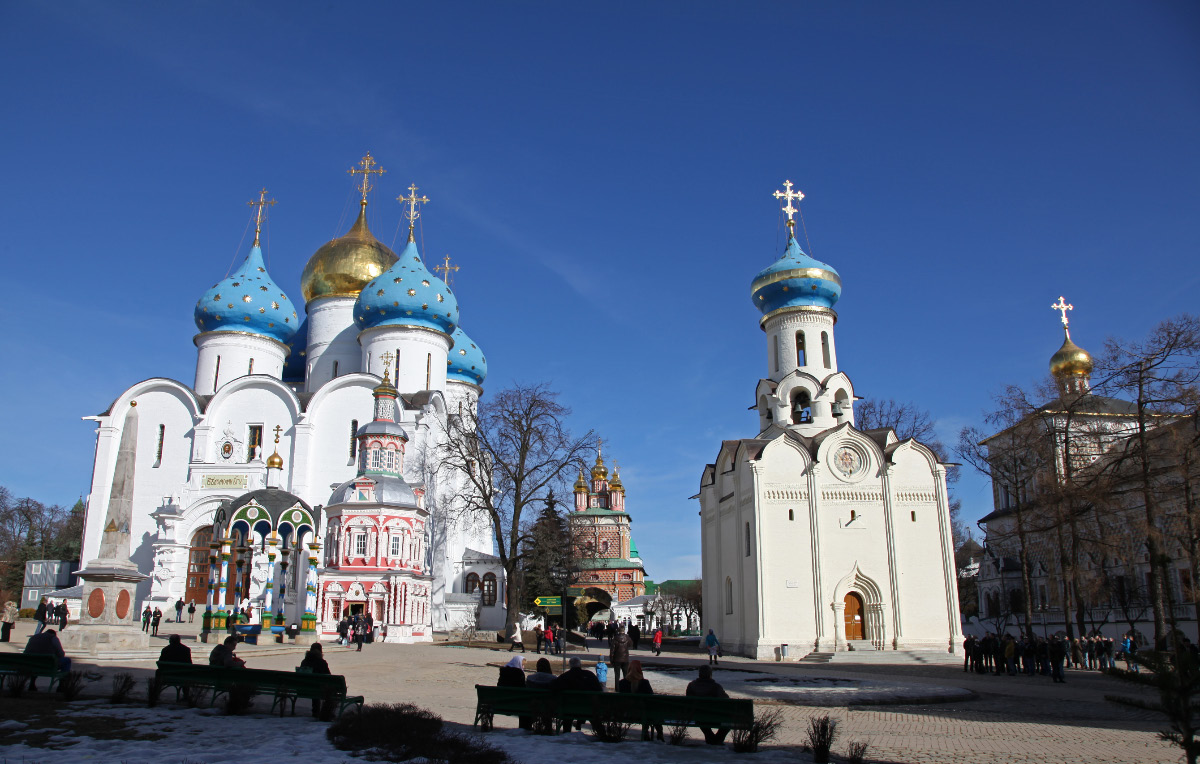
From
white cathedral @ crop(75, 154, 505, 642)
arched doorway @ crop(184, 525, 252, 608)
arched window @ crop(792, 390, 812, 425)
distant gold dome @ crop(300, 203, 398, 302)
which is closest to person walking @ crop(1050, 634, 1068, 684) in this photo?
arched window @ crop(792, 390, 812, 425)

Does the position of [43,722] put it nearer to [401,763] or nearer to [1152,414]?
[401,763]

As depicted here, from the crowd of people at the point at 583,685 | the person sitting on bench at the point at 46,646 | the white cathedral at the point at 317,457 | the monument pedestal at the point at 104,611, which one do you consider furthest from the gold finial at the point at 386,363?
the crowd of people at the point at 583,685

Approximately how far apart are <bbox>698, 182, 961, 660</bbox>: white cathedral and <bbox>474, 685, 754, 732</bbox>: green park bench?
16.0 metres

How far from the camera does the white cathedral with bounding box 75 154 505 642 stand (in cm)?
2756

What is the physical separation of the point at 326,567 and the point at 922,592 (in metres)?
18.1

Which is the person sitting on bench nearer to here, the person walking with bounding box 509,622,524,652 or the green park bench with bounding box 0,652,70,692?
the green park bench with bounding box 0,652,70,692

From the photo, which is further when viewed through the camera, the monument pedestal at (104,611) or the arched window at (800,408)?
the arched window at (800,408)

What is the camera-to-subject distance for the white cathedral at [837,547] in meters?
23.8

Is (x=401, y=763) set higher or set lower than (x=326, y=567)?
lower

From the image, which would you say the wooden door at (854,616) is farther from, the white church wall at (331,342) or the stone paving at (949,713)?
the white church wall at (331,342)

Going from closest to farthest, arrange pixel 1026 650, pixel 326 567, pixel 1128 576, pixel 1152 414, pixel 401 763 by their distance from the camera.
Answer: pixel 401 763
pixel 1152 414
pixel 1026 650
pixel 326 567
pixel 1128 576

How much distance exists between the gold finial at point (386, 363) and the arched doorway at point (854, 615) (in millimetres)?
18073

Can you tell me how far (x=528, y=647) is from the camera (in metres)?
26.1

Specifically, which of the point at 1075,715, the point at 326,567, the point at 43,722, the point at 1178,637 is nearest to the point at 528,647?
the point at 326,567
